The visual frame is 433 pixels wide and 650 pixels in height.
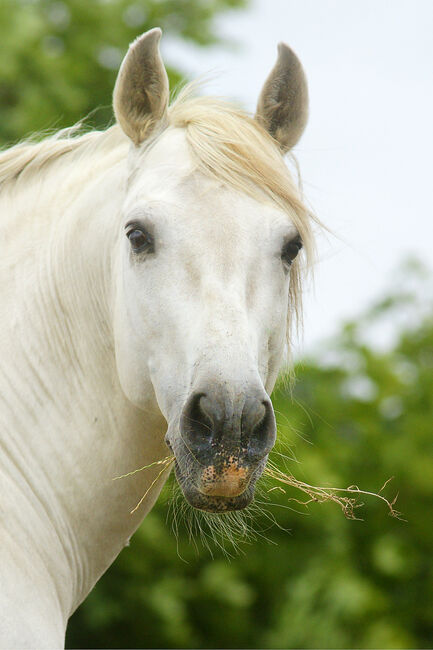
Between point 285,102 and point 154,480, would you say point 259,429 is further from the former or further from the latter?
point 285,102

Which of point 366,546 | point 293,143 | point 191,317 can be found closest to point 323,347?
point 366,546

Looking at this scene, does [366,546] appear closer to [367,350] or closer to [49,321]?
[367,350]

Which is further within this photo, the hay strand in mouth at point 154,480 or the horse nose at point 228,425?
the hay strand in mouth at point 154,480

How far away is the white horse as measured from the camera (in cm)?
235

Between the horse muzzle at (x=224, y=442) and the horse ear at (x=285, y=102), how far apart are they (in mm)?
1190

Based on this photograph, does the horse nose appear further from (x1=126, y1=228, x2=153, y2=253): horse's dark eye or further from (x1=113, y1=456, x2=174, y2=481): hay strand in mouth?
(x1=126, y1=228, x2=153, y2=253): horse's dark eye

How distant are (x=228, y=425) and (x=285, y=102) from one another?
1.40 m

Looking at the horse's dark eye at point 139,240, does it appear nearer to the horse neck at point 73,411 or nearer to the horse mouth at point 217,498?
the horse neck at point 73,411

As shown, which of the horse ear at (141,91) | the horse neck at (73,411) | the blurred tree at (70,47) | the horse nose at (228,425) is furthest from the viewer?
the blurred tree at (70,47)

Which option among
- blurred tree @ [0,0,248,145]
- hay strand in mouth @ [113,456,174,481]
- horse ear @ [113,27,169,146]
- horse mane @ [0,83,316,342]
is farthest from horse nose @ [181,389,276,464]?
blurred tree @ [0,0,248,145]

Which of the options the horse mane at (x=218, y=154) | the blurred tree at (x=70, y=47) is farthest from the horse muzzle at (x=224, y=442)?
the blurred tree at (x=70, y=47)

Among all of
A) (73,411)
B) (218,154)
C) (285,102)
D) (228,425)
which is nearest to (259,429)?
(228,425)

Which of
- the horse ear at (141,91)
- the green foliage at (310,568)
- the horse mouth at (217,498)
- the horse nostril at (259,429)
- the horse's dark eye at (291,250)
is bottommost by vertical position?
the green foliage at (310,568)

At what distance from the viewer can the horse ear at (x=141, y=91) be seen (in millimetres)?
2830
